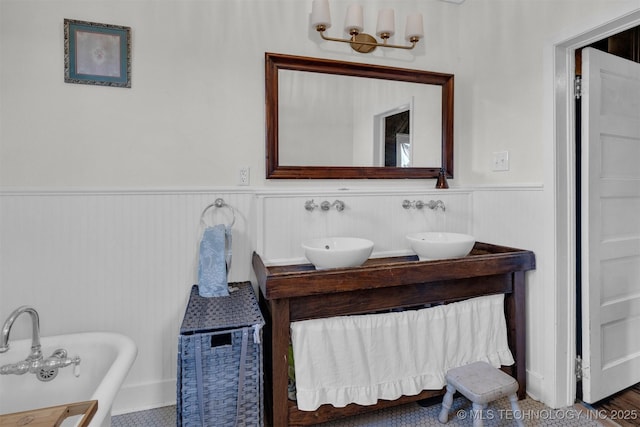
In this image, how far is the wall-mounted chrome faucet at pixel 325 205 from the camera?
80.0 inches

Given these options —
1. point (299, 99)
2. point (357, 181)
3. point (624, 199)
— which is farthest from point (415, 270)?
point (624, 199)

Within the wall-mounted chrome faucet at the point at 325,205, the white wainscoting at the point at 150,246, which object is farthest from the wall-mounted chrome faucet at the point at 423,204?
the wall-mounted chrome faucet at the point at 325,205

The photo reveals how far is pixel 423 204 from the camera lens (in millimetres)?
2264

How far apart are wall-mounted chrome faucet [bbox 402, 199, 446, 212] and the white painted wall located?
0.18m

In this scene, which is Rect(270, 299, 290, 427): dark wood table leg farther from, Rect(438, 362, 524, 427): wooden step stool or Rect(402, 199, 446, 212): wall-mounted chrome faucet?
Rect(402, 199, 446, 212): wall-mounted chrome faucet

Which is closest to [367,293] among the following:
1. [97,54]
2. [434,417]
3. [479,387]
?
[479,387]

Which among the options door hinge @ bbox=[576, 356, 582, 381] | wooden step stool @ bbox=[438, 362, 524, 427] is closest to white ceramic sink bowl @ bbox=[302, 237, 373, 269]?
wooden step stool @ bbox=[438, 362, 524, 427]

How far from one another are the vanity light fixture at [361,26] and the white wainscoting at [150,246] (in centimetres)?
90

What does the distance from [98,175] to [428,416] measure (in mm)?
2116

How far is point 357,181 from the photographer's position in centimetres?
224

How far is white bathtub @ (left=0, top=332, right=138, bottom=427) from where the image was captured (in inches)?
55.9

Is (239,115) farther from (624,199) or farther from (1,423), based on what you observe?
(624,199)

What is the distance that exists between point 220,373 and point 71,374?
0.67 meters

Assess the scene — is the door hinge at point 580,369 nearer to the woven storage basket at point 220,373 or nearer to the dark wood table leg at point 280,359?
the dark wood table leg at point 280,359
